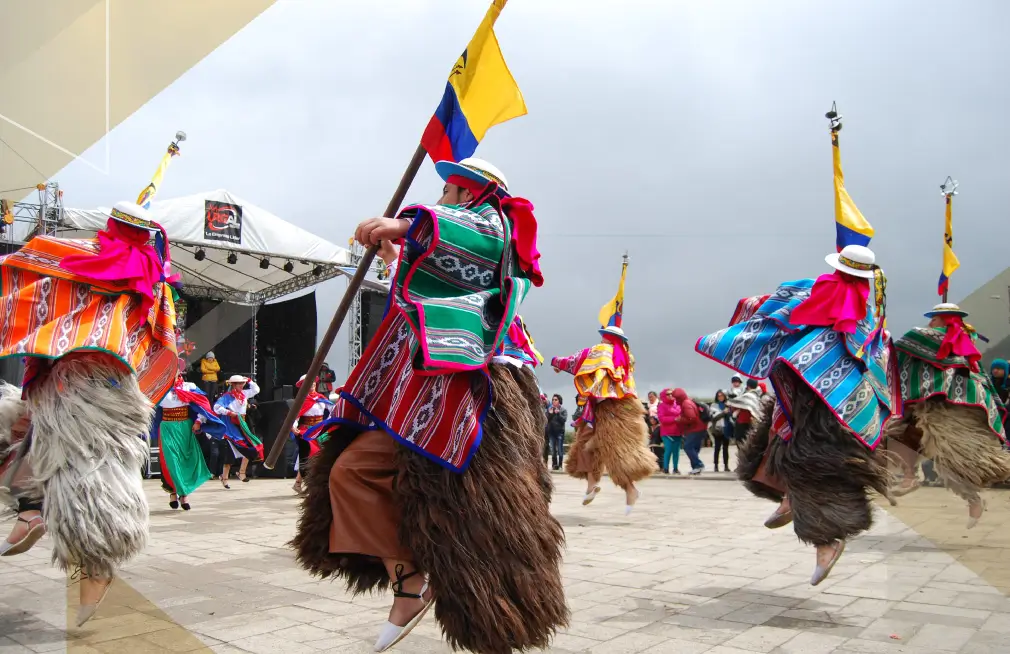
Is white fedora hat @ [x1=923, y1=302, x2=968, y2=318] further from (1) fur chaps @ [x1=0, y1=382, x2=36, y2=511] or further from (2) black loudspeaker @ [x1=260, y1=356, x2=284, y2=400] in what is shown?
(2) black loudspeaker @ [x1=260, y1=356, x2=284, y2=400]

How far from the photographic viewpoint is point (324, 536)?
260 cm

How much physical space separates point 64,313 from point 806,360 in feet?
12.2

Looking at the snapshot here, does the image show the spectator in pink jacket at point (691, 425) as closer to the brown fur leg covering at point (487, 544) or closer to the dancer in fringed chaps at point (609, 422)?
the dancer in fringed chaps at point (609, 422)

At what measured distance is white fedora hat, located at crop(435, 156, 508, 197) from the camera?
2723 millimetres

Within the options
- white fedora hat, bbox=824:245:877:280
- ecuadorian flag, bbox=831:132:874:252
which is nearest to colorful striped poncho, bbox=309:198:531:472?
white fedora hat, bbox=824:245:877:280

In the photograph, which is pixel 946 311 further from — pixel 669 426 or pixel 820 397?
pixel 669 426

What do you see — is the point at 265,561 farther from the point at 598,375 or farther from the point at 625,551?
the point at 598,375

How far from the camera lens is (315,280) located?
16547 mm

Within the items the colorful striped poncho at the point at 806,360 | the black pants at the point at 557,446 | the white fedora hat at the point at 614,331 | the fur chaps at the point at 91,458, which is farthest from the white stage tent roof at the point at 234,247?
the colorful striped poncho at the point at 806,360

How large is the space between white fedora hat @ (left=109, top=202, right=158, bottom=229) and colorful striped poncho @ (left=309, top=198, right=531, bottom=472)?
201 cm

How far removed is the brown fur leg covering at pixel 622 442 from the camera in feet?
25.4

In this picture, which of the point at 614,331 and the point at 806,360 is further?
the point at 614,331

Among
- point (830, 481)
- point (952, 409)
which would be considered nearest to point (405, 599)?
point (830, 481)

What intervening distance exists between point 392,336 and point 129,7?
1376mm
